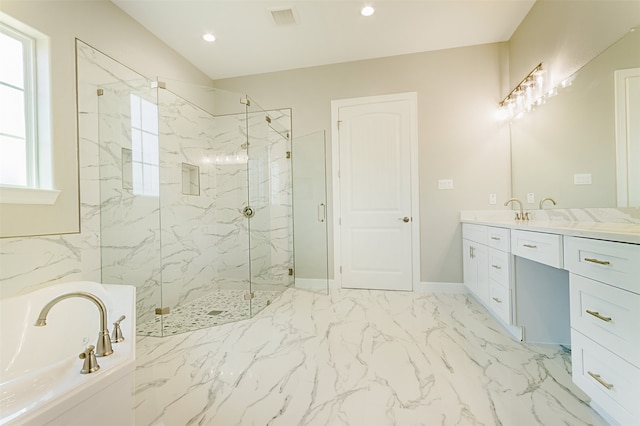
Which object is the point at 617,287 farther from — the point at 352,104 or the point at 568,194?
the point at 352,104

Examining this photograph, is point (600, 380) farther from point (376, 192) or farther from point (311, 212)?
point (311, 212)

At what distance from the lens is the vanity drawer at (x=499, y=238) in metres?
1.92

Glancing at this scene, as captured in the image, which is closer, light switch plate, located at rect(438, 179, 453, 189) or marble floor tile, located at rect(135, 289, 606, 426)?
marble floor tile, located at rect(135, 289, 606, 426)

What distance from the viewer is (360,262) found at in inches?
126

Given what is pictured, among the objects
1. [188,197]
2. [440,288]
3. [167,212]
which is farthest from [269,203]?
[440,288]

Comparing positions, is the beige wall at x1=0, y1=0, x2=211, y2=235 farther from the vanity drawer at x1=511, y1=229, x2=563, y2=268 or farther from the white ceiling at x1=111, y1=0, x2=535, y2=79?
the vanity drawer at x1=511, y1=229, x2=563, y2=268

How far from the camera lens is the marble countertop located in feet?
3.35

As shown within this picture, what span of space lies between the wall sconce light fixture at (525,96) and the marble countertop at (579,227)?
1.06m

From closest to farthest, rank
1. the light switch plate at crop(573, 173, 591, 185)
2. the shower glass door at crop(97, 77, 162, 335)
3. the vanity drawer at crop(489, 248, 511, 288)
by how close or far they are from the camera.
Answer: the light switch plate at crop(573, 173, 591, 185), the vanity drawer at crop(489, 248, 511, 288), the shower glass door at crop(97, 77, 162, 335)

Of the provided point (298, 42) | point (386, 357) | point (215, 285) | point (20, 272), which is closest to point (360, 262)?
point (386, 357)

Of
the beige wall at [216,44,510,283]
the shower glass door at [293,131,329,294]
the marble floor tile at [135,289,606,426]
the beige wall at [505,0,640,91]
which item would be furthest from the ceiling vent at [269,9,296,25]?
the marble floor tile at [135,289,606,426]

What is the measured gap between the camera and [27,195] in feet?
5.24

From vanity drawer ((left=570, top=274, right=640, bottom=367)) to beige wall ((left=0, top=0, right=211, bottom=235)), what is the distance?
3.04m

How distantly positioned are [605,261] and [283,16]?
2829 millimetres
